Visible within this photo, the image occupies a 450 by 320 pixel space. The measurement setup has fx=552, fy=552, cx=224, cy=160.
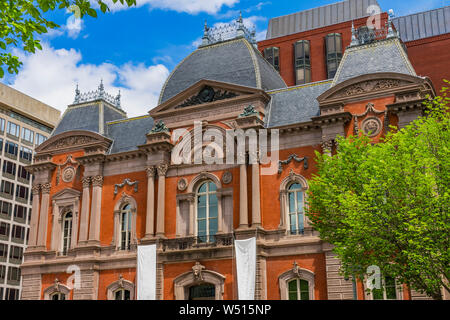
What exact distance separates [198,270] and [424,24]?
37.8 m

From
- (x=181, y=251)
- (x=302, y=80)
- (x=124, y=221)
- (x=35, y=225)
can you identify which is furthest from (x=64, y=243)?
(x=302, y=80)

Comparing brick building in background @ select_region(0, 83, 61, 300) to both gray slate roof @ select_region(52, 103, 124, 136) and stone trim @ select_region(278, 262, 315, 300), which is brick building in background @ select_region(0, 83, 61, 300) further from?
stone trim @ select_region(278, 262, 315, 300)

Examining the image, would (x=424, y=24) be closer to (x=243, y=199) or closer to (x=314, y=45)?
(x=314, y=45)

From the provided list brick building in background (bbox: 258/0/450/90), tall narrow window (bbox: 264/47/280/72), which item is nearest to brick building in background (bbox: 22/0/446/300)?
brick building in background (bbox: 258/0/450/90)

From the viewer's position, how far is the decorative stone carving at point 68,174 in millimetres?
38669

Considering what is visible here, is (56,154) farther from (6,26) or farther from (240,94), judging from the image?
(6,26)

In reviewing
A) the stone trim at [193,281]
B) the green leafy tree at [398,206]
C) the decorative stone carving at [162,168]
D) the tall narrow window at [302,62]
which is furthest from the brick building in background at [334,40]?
the green leafy tree at [398,206]

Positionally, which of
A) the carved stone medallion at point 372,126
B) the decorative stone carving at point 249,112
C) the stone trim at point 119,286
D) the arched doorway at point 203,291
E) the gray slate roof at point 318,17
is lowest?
the arched doorway at point 203,291

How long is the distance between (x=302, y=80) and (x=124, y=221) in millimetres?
24159

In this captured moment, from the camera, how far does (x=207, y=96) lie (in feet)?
116

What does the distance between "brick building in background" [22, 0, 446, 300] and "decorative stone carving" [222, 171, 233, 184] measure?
70 mm

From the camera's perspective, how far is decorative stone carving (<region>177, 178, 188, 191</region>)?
3466 centimetres

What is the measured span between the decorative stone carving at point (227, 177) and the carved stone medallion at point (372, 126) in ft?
27.3

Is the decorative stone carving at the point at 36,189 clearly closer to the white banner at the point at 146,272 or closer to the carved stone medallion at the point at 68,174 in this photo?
the carved stone medallion at the point at 68,174
